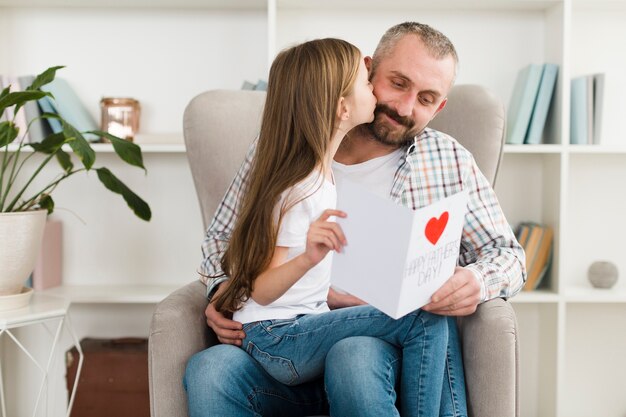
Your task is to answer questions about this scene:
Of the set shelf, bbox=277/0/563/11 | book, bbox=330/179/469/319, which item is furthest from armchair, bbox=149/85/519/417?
shelf, bbox=277/0/563/11

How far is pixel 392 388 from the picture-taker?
1.30 m

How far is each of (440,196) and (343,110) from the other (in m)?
0.35

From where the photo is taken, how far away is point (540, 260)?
8.25 feet

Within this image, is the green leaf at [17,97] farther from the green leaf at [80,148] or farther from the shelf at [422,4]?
the shelf at [422,4]

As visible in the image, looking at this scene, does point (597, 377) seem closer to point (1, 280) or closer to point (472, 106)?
point (472, 106)

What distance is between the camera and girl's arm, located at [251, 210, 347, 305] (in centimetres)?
127

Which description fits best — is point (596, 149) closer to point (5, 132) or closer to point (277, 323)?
point (277, 323)

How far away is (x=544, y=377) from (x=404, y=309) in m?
1.58

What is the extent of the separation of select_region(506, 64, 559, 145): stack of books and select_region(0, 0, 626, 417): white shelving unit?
0.11 metres

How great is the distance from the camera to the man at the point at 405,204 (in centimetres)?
134

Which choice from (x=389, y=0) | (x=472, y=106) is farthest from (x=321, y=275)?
(x=389, y=0)

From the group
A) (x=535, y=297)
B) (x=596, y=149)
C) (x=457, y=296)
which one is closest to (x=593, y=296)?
(x=535, y=297)

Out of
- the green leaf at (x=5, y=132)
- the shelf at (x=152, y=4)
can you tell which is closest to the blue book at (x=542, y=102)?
the shelf at (x=152, y=4)

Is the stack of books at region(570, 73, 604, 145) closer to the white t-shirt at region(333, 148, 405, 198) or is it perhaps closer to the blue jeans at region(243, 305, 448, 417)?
the white t-shirt at region(333, 148, 405, 198)
